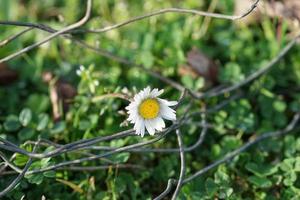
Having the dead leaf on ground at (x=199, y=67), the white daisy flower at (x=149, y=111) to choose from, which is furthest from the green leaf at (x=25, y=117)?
the dead leaf on ground at (x=199, y=67)

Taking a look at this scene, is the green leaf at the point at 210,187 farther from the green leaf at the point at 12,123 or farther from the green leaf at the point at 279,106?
the green leaf at the point at 12,123

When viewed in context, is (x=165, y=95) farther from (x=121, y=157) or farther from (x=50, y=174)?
(x=50, y=174)

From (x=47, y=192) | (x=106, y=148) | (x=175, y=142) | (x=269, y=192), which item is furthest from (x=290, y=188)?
(x=47, y=192)

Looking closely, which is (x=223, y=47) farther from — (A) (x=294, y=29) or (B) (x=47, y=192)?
(B) (x=47, y=192)

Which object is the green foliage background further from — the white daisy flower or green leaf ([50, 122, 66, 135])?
the white daisy flower

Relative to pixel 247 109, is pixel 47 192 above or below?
below

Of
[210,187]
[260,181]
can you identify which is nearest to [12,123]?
[210,187]
